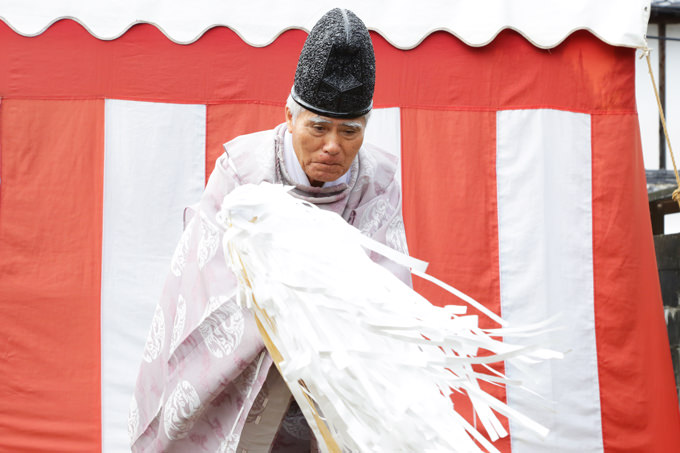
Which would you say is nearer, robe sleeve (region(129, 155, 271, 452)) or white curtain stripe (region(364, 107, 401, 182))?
robe sleeve (region(129, 155, 271, 452))

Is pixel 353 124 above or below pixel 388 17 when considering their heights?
below

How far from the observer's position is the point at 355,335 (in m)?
0.97

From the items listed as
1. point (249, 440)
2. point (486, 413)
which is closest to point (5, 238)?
point (249, 440)

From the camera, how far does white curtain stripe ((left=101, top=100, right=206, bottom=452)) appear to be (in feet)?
8.87

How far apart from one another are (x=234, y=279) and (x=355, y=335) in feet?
1.74

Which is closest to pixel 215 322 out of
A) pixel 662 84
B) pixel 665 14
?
pixel 662 84

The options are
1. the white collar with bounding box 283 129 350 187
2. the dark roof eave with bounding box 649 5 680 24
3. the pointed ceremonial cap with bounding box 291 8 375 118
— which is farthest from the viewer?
the dark roof eave with bounding box 649 5 680 24

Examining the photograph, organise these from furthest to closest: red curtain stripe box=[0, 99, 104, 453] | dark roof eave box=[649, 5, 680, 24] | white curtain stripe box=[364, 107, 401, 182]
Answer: dark roof eave box=[649, 5, 680, 24], white curtain stripe box=[364, 107, 401, 182], red curtain stripe box=[0, 99, 104, 453]

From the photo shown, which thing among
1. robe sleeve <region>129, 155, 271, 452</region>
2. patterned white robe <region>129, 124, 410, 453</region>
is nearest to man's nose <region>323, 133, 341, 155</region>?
patterned white robe <region>129, 124, 410, 453</region>

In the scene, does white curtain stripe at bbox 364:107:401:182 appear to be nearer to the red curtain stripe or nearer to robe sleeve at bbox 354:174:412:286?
the red curtain stripe

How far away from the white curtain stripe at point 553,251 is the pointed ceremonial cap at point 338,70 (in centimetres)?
153

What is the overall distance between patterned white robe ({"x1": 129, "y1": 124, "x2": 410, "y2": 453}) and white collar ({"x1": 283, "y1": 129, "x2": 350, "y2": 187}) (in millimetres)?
14

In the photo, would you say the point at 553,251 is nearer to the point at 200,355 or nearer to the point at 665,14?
the point at 200,355

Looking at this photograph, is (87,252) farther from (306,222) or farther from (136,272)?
(306,222)
